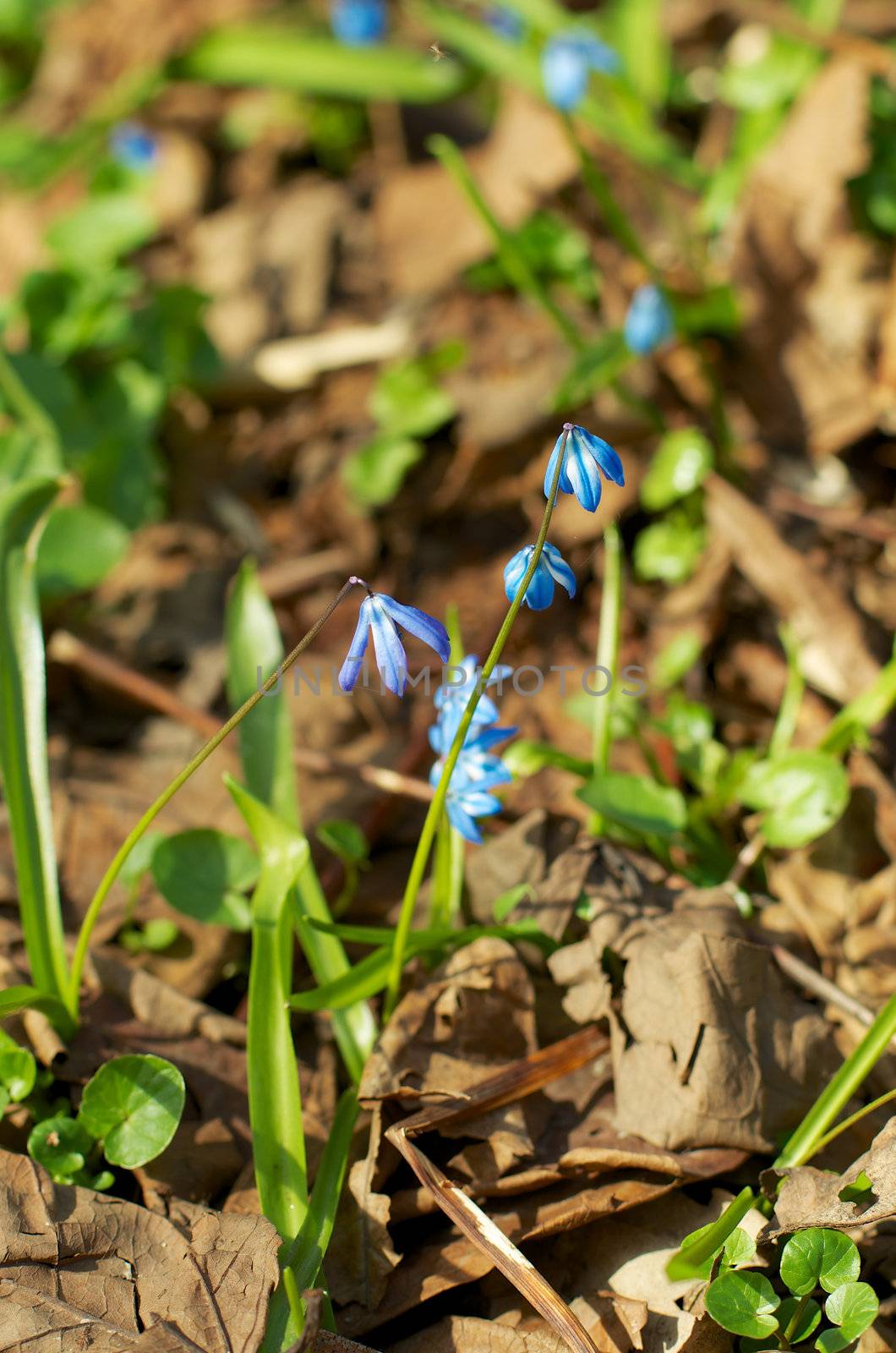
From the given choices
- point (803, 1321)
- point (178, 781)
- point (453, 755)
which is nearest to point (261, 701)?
point (178, 781)

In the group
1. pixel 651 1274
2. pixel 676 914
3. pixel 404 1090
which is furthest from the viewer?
pixel 676 914

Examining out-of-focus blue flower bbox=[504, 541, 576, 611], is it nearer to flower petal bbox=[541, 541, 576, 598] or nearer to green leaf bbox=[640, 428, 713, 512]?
flower petal bbox=[541, 541, 576, 598]

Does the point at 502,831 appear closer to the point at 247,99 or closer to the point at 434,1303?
the point at 434,1303

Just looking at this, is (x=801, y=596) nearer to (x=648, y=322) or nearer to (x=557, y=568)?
(x=648, y=322)

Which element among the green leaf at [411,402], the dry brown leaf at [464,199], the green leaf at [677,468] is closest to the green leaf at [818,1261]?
the green leaf at [677,468]

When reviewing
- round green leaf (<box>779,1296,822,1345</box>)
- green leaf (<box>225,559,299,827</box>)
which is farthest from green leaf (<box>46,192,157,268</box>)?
round green leaf (<box>779,1296,822,1345</box>)

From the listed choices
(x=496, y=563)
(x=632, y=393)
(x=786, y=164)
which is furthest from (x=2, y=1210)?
(x=786, y=164)

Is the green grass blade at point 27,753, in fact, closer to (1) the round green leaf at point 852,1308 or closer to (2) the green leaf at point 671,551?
(1) the round green leaf at point 852,1308
